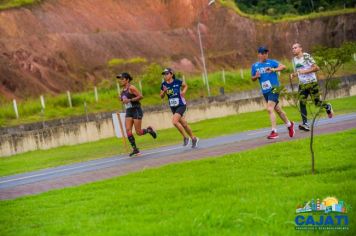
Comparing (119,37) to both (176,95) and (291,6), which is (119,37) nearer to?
(291,6)

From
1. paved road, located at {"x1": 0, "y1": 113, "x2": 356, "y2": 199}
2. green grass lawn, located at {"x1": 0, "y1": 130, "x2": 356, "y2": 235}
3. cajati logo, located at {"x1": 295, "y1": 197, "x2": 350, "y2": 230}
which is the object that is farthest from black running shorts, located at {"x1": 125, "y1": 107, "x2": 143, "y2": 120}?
cajati logo, located at {"x1": 295, "y1": 197, "x2": 350, "y2": 230}

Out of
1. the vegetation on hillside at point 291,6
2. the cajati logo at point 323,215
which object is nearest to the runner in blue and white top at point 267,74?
the cajati logo at point 323,215

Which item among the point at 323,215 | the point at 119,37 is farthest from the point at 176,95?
the point at 119,37

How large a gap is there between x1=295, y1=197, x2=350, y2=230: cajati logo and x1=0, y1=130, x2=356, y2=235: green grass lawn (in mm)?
99

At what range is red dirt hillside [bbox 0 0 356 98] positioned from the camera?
68438 mm

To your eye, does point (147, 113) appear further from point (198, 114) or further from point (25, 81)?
point (25, 81)

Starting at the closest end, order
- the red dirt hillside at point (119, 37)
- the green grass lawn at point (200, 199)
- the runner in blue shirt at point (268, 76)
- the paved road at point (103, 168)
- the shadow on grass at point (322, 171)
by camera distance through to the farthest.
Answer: the green grass lawn at point (200, 199) < the shadow on grass at point (322, 171) < the paved road at point (103, 168) < the runner in blue shirt at point (268, 76) < the red dirt hillside at point (119, 37)

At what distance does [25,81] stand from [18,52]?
353 centimetres

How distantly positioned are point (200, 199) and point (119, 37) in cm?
7116

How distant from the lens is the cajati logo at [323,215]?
7366mm

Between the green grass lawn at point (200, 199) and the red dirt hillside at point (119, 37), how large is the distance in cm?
5200

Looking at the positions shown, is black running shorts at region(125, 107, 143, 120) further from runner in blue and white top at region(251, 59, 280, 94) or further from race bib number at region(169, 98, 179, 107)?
runner in blue and white top at region(251, 59, 280, 94)

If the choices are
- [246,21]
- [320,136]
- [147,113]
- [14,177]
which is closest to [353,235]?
[320,136]

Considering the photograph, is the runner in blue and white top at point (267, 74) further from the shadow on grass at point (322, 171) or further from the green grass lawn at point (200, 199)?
the shadow on grass at point (322, 171)
